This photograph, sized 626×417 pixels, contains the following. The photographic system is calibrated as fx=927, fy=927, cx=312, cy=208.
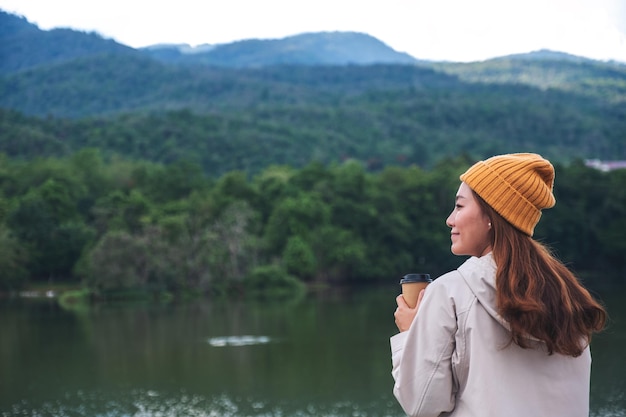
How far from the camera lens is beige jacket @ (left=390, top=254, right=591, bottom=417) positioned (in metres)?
1.54

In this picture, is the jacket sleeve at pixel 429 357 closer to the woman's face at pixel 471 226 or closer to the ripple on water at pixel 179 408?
the woman's face at pixel 471 226

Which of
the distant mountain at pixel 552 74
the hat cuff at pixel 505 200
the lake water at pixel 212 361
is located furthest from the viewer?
the distant mountain at pixel 552 74

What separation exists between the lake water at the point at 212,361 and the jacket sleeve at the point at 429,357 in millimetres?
11691

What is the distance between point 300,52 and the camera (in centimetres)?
17088

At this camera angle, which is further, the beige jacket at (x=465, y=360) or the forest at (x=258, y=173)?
the forest at (x=258, y=173)

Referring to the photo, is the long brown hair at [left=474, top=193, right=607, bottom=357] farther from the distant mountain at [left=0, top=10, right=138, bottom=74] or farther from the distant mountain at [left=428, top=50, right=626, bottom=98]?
the distant mountain at [left=0, top=10, right=138, bottom=74]

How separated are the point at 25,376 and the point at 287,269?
1860cm

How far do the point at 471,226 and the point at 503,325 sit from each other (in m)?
0.21

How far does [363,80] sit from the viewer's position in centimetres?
12050

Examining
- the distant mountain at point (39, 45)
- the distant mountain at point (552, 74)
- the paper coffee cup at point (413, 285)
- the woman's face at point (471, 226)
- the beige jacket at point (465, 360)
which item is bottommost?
the beige jacket at point (465, 360)

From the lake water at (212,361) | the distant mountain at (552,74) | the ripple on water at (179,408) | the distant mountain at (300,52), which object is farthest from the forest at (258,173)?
the distant mountain at (300,52)

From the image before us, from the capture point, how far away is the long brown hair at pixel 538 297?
60.5 inches

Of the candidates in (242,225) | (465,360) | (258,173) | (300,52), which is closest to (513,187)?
(465,360)

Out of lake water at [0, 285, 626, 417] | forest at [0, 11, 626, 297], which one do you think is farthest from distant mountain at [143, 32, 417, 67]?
lake water at [0, 285, 626, 417]
